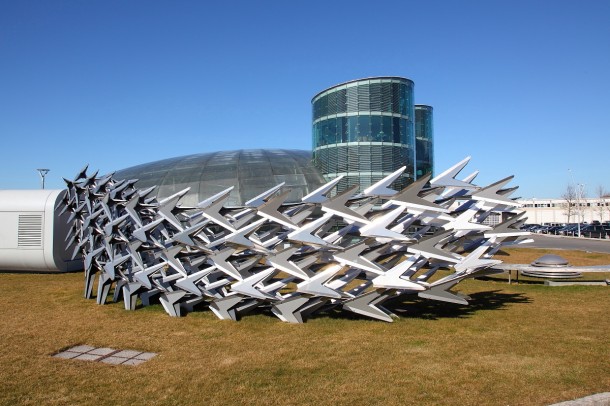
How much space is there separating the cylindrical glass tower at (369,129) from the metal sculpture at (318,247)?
1472cm

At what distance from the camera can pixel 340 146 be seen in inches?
1149

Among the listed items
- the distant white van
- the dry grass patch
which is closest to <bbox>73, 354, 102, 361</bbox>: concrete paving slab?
the distant white van

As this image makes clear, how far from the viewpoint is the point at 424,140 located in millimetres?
34219

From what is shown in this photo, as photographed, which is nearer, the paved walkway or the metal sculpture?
the paved walkway

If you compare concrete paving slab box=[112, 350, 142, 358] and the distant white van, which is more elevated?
the distant white van

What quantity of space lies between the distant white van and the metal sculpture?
454 inches

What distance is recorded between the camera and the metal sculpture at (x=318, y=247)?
1108 cm

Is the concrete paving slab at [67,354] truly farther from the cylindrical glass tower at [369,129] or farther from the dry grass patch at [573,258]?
the dry grass patch at [573,258]

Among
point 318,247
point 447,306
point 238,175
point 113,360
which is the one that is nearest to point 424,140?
point 238,175

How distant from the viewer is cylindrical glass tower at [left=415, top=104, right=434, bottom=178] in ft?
110

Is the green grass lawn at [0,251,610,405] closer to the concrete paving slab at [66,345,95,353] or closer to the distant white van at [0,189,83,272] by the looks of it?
the concrete paving slab at [66,345,95,353]

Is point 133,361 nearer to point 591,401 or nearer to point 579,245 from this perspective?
point 591,401

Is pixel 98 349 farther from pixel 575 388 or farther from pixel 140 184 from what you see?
pixel 140 184

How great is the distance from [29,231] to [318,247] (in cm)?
1931
